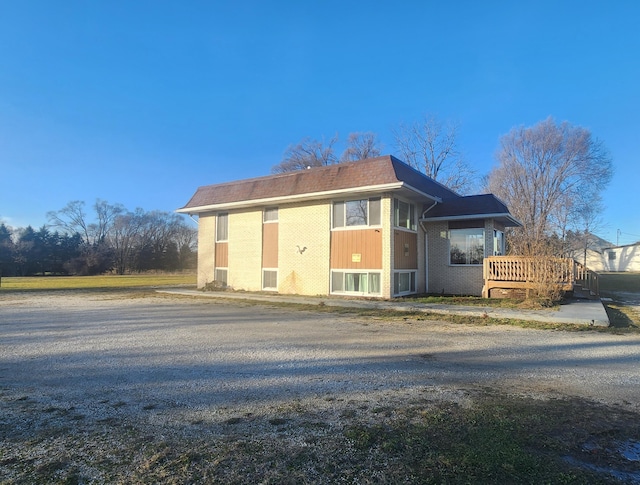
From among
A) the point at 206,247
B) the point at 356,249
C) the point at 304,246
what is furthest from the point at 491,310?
the point at 206,247

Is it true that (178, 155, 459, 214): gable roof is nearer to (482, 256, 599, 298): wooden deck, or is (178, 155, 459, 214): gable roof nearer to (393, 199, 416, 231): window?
(393, 199, 416, 231): window

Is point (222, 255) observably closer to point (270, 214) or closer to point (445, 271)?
point (270, 214)

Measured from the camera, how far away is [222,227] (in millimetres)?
20328

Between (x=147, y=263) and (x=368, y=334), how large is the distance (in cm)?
6773

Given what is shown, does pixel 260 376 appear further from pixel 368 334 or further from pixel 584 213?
pixel 584 213

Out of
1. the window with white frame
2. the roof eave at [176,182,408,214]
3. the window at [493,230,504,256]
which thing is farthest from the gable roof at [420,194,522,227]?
the roof eave at [176,182,408,214]

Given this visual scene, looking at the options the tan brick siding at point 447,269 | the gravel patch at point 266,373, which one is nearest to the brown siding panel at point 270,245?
the tan brick siding at point 447,269

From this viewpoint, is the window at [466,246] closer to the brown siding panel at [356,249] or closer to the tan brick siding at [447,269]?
the tan brick siding at [447,269]

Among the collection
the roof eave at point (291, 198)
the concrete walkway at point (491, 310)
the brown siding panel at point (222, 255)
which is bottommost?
the concrete walkway at point (491, 310)

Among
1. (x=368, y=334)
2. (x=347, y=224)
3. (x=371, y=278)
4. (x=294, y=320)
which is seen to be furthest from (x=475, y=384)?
(x=347, y=224)

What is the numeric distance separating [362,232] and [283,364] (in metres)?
10.0

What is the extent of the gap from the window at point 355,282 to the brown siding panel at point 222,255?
6601mm

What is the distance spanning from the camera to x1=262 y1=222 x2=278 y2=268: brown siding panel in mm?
17984

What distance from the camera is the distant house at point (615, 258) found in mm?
55750
